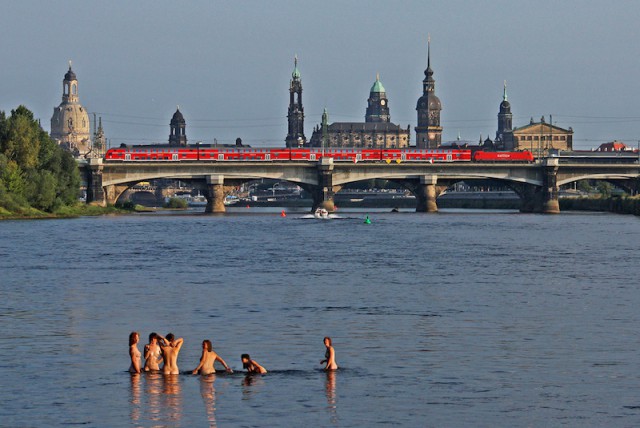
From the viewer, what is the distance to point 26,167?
150750mm

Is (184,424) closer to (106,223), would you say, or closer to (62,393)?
(62,393)

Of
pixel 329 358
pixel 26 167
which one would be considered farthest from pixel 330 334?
pixel 26 167

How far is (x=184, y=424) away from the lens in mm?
31906

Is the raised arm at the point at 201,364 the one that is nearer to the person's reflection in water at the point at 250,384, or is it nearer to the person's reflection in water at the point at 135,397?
the person's reflection in water at the point at 250,384

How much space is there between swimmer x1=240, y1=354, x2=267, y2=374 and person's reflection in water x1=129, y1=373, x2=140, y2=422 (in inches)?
130

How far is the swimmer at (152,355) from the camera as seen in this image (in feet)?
127

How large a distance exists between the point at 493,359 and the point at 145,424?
46.6 feet

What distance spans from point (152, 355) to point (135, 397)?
362 centimetres

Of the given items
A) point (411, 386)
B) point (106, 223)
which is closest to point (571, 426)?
point (411, 386)

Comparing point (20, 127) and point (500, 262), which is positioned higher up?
point (20, 127)

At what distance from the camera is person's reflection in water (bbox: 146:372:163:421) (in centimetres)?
3300

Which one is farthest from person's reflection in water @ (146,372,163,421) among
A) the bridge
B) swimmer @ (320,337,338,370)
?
the bridge

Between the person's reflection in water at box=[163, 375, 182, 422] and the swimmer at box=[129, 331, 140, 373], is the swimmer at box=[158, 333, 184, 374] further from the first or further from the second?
the swimmer at box=[129, 331, 140, 373]

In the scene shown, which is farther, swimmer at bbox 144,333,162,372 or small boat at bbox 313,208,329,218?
small boat at bbox 313,208,329,218
